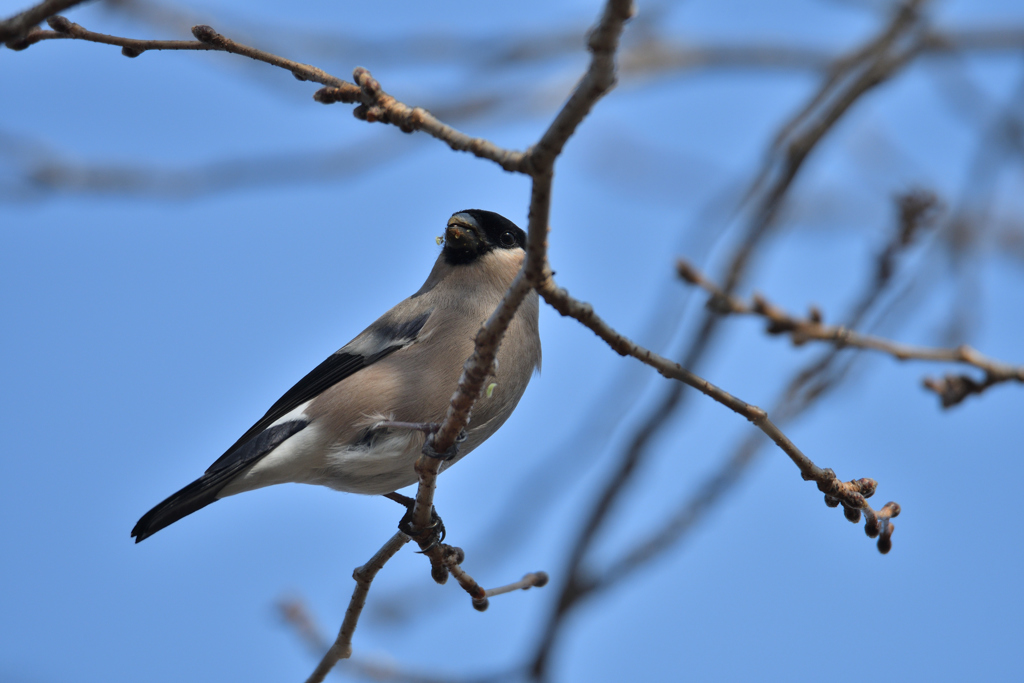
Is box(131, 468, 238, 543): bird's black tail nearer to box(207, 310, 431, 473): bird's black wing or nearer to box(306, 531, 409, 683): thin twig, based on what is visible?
box(207, 310, 431, 473): bird's black wing

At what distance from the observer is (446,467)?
3912mm

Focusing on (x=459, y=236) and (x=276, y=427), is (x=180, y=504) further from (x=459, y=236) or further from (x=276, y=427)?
(x=459, y=236)

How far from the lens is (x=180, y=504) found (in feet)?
13.0

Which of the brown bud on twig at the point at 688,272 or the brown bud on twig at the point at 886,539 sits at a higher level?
the brown bud on twig at the point at 688,272

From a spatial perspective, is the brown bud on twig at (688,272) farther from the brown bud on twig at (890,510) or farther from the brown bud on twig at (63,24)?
the brown bud on twig at (63,24)

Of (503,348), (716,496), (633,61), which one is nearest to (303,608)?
(503,348)

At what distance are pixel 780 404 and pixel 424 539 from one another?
6.37 ft

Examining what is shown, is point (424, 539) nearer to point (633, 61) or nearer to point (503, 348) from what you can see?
point (503, 348)

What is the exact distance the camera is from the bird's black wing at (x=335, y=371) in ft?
14.2

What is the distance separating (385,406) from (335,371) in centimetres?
55

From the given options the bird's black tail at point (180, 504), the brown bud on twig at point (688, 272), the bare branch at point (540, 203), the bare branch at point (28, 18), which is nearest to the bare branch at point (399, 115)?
the bare branch at point (540, 203)

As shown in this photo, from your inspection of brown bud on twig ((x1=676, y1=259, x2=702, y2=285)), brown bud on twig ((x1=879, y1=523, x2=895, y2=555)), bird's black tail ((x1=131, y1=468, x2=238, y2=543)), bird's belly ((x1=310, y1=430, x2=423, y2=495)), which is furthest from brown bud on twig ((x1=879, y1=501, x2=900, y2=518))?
bird's black tail ((x1=131, y1=468, x2=238, y2=543))

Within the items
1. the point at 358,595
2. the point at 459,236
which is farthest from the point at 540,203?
the point at 459,236

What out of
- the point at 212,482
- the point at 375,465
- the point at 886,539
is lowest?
the point at 886,539
